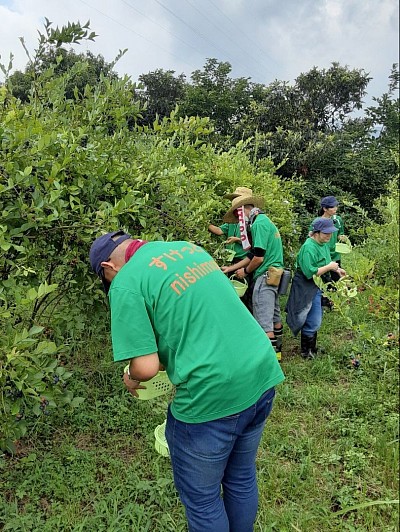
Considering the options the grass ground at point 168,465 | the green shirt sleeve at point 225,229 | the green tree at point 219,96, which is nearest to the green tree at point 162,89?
the green tree at point 219,96

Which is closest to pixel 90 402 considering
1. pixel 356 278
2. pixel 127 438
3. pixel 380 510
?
pixel 127 438

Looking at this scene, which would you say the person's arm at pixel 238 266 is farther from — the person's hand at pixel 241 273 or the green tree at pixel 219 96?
the green tree at pixel 219 96

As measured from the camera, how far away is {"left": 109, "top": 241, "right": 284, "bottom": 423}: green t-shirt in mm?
1576

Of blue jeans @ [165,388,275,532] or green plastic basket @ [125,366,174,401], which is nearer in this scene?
blue jeans @ [165,388,275,532]

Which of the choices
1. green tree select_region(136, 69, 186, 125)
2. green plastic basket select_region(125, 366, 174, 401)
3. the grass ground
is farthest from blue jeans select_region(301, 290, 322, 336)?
green tree select_region(136, 69, 186, 125)

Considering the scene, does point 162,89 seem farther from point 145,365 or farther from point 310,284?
point 145,365

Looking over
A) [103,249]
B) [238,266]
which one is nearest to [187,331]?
[103,249]

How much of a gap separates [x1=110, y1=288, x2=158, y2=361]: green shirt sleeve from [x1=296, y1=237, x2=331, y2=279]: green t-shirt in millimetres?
2792

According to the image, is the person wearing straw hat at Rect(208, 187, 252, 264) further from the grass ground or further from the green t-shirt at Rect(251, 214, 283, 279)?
the grass ground

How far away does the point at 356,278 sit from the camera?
5.91 ft

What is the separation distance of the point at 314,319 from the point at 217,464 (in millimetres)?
2810

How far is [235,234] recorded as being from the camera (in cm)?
481

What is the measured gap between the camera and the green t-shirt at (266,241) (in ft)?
13.4

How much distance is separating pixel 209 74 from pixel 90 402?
708 inches
